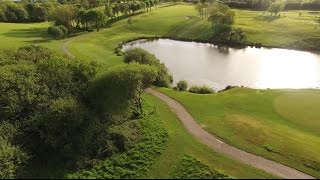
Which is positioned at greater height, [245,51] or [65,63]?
[65,63]

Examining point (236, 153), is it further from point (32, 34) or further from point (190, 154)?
point (32, 34)

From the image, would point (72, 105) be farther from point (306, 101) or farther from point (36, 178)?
point (306, 101)

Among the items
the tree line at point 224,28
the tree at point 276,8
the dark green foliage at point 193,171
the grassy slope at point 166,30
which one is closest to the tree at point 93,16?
the grassy slope at point 166,30

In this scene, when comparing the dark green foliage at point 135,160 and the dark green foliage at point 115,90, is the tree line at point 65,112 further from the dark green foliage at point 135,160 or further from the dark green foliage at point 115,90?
the dark green foliage at point 135,160

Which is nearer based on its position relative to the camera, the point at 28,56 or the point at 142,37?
the point at 28,56

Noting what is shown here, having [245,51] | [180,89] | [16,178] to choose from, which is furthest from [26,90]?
[245,51]

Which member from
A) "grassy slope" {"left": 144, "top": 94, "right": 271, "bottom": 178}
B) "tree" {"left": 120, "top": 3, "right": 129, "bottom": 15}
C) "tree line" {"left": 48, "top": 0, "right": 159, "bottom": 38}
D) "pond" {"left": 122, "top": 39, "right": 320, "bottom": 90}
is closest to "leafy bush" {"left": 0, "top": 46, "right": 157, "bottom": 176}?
"grassy slope" {"left": 144, "top": 94, "right": 271, "bottom": 178}

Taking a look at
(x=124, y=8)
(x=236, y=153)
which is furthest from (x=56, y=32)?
(x=236, y=153)
